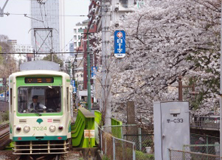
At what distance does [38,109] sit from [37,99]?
33cm

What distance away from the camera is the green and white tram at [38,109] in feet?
43.0

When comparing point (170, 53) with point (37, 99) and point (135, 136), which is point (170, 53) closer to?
point (135, 136)

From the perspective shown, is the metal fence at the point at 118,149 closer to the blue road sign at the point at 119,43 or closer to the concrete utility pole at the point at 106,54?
the concrete utility pole at the point at 106,54

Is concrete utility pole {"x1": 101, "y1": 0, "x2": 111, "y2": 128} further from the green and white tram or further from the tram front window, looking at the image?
the tram front window

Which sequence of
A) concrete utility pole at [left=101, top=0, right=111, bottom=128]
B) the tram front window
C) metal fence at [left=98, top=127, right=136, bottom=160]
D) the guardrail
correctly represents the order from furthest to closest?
the guardrail < concrete utility pole at [left=101, top=0, right=111, bottom=128] < the tram front window < metal fence at [left=98, top=127, right=136, bottom=160]

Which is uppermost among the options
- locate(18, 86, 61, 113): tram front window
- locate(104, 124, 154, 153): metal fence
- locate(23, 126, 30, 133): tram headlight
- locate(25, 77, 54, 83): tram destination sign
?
locate(25, 77, 54, 83): tram destination sign

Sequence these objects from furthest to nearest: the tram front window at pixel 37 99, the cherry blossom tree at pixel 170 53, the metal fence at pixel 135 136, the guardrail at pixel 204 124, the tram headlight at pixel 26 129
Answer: the guardrail at pixel 204 124 < the metal fence at pixel 135 136 < the tram front window at pixel 37 99 < the tram headlight at pixel 26 129 < the cherry blossom tree at pixel 170 53

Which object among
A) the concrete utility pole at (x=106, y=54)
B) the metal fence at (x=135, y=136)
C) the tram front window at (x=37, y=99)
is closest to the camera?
the tram front window at (x=37, y=99)

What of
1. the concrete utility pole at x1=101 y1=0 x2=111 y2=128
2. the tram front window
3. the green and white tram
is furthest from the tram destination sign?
the concrete utility pole at x1=101 y1=0 x2=111 y2=128

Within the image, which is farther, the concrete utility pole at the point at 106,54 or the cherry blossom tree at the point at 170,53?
the concrete utility pole at the point at 106,54

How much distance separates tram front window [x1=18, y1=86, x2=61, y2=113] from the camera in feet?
43.3

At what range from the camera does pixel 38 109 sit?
1326 cm

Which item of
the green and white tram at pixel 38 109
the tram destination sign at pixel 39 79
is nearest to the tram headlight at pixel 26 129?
the green and white tram at pixel 38 109

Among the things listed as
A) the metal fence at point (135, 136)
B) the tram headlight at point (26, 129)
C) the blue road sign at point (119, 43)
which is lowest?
the metal fence at point (135, 136)
